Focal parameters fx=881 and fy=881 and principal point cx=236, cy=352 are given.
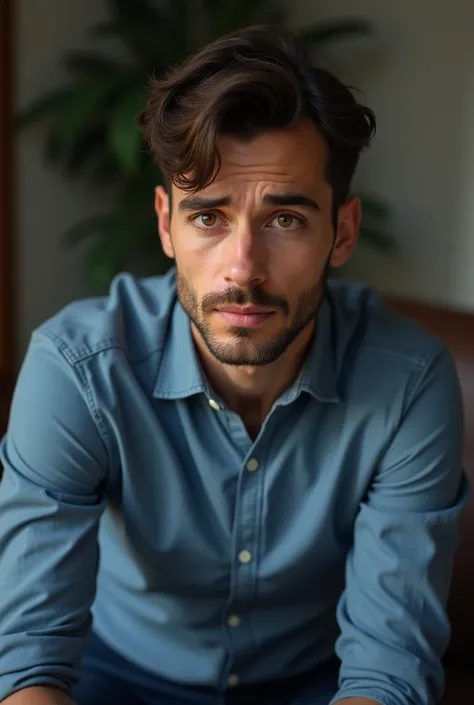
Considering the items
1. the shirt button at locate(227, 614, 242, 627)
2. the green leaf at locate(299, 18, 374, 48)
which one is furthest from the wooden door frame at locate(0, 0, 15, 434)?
the shirt button at locate(227, 614, 242, 627)

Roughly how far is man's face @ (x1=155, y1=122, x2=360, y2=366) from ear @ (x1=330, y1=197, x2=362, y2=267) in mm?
61

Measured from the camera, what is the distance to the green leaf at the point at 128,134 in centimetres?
196

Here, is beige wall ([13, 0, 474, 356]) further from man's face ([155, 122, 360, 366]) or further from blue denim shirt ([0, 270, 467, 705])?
man's face ([155, 122, 360, 366])

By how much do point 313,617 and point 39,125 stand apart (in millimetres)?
1463

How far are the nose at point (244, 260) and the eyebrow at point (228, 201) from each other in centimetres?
4

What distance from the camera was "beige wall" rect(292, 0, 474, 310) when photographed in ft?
6.86

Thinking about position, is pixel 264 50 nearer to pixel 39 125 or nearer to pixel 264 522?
pixel 264 522

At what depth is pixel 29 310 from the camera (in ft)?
7.50

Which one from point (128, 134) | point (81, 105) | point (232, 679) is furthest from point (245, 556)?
point (81, 105)

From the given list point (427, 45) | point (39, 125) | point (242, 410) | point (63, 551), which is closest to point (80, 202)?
point (39, 125)

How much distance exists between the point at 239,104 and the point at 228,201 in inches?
4.4

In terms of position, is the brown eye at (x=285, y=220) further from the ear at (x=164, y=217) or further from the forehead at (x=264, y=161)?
the ear at (x=164, y=217)

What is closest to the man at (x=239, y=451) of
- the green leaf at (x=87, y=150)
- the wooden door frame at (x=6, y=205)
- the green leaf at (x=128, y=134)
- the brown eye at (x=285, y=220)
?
the brown eye at (x=285, y=220)

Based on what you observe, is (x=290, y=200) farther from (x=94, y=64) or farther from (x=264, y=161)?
(x=94, y=64)
